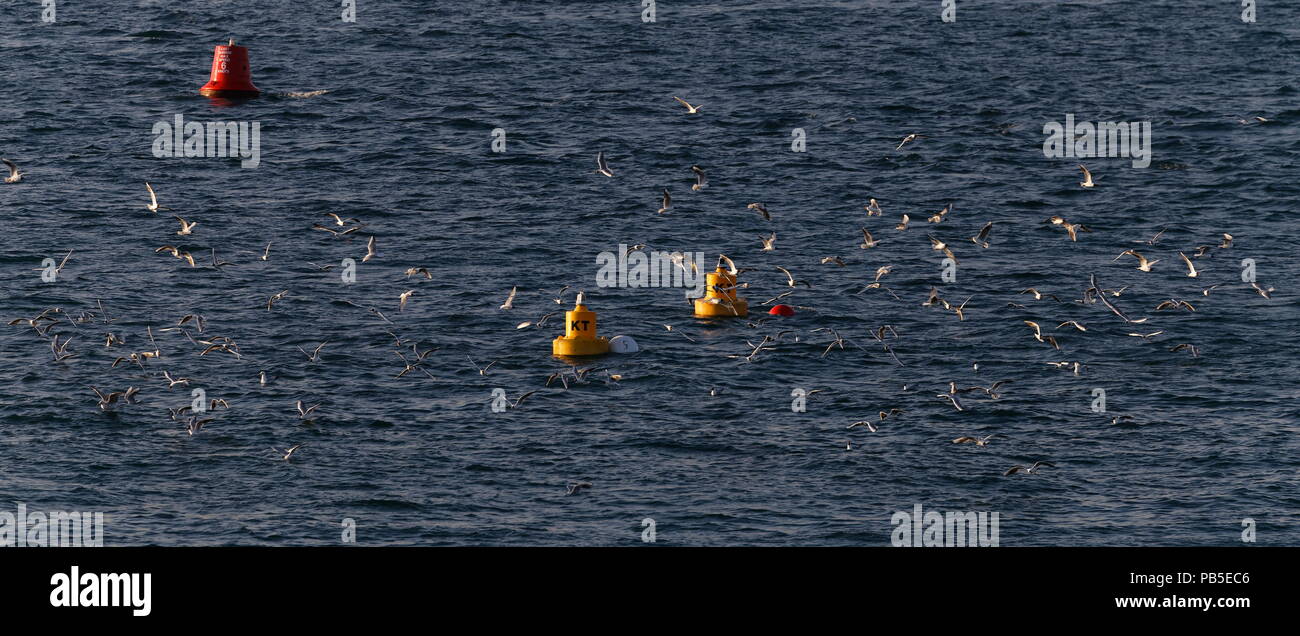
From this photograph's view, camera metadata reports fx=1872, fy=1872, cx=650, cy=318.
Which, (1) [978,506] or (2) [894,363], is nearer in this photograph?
(1) [978,506]

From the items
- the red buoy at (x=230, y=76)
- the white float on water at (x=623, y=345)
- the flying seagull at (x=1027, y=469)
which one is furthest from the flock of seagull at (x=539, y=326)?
the red buoy at (x=230, y=76)

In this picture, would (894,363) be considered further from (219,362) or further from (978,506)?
(219,362)

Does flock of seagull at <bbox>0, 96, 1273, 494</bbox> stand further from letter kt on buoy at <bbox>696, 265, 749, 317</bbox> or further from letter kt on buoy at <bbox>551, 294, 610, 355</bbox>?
letter kt on buoy at <bbox>551, 294, 610, 355</bbox>

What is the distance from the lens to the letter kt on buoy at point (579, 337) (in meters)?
Result: 53.2

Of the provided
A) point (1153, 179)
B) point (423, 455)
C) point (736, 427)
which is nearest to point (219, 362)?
point (423, 455)

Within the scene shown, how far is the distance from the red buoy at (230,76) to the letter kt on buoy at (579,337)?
1452 inches

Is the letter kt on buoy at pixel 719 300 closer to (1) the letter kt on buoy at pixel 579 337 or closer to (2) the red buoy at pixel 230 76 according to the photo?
(1) the letter kt on buoy at pixel 579 337

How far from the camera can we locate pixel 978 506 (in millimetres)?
41281

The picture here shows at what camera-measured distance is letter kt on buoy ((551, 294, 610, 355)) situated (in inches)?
2093

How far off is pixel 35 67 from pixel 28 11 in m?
11.0

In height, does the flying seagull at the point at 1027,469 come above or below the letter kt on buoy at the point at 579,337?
below

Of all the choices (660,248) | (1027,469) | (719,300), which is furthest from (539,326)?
(1027,469)

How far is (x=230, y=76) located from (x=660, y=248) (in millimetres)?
28103

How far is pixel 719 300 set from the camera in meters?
57.4
